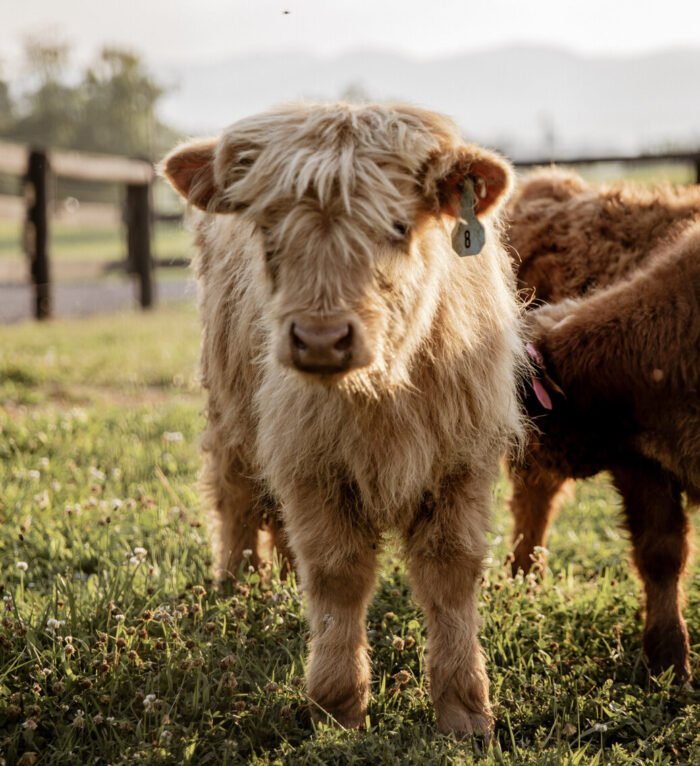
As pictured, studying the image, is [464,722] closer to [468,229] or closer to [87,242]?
[468,229]

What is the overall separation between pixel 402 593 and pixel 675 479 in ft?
3.80

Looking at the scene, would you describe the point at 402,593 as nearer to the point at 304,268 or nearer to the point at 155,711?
the point at 155,711

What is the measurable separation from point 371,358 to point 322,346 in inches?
7.3

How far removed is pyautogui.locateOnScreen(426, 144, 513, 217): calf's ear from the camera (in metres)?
2.77

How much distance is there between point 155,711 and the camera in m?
2.89

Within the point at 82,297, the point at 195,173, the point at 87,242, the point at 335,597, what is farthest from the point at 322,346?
the point at 87,242

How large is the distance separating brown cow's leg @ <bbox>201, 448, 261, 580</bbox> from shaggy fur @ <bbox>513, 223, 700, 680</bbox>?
1160 millimetres

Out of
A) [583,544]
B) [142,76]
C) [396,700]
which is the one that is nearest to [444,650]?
[396,700]

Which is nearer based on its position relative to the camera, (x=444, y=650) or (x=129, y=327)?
(x=444, y=650)

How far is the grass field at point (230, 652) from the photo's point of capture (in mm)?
2830

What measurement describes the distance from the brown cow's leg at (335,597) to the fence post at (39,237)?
973 cm

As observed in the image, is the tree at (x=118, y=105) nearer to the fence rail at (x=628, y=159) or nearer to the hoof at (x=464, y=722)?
the fence rail at (x=628, y=159)

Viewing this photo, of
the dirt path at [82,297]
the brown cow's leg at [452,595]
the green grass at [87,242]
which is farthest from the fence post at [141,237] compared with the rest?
the green grass at [87,242]

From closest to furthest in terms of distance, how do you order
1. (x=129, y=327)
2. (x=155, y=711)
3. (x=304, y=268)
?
(x=304, y=268) < (x=155, y=711) < (x=129, y=327)
